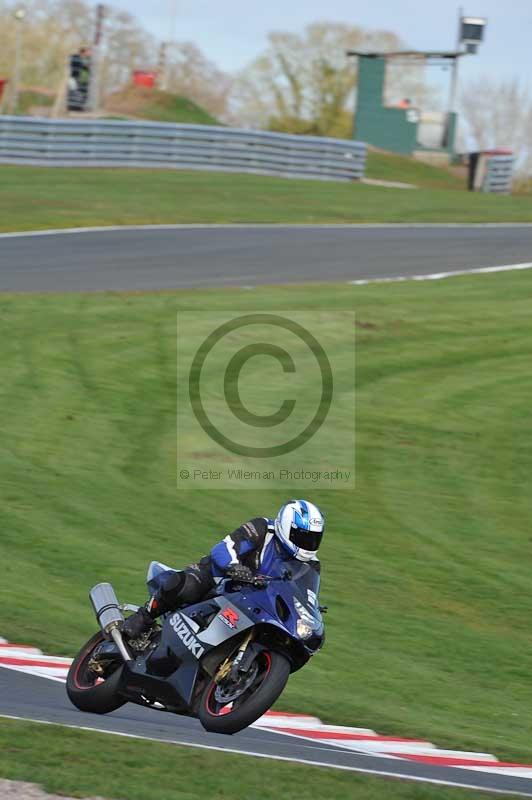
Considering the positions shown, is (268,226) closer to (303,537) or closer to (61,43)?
(303,537)

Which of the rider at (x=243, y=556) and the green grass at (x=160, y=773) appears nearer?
the green grass at (x=160, y=773)

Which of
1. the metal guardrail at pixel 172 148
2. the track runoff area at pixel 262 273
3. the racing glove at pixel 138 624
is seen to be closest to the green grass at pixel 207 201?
the metal guardrail at pixel 172 148

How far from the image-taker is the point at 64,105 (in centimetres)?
4269

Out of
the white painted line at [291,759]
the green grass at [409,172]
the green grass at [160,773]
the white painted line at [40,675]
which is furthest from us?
the green grass at [409,172]

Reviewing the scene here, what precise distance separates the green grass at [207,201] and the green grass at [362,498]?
7315 mm

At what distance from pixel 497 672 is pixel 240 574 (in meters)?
3.57

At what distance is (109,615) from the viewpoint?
8.21m

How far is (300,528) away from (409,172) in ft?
119

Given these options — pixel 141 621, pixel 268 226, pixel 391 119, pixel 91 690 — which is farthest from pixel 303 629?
pixel 391 119

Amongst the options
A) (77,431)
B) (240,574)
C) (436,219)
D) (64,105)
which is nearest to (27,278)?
(77,431)

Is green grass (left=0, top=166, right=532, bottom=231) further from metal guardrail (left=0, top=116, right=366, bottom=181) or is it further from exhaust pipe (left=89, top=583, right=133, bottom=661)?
exhaust pipe (left=89, top=583, right=133, bottom=661)

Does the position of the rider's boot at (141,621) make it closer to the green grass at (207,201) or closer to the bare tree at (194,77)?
the green grass at (207,201)

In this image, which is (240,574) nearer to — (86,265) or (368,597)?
(368,597)

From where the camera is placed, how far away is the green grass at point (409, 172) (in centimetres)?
4112
